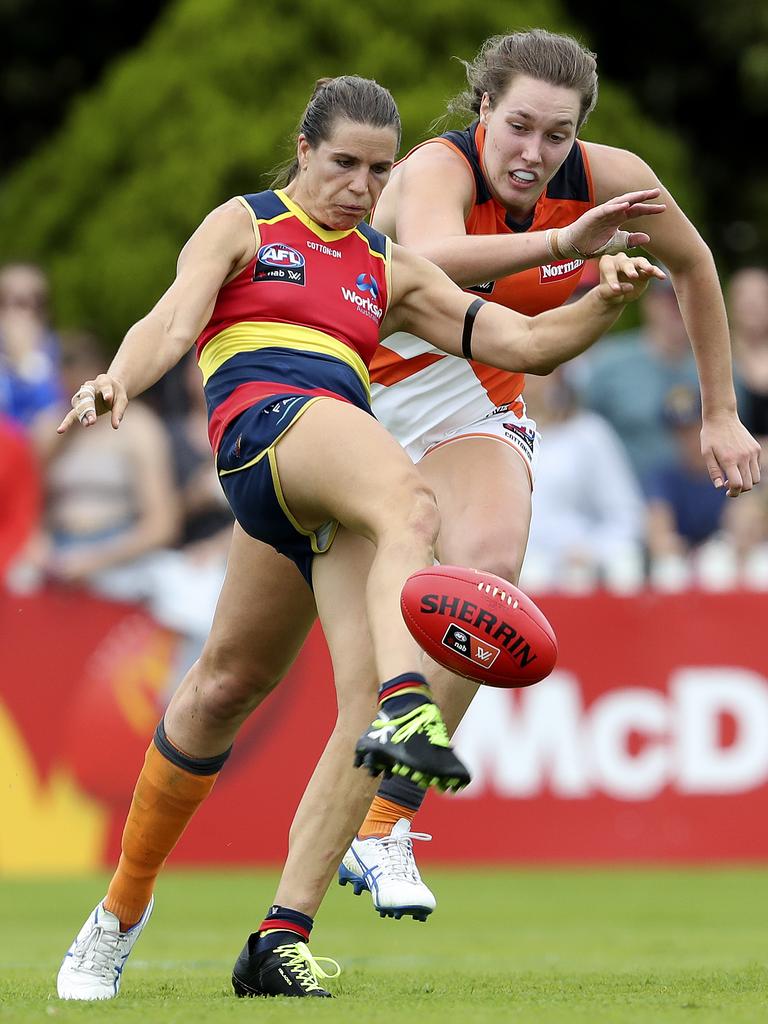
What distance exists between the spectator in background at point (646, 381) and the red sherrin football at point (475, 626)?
20.6 ft

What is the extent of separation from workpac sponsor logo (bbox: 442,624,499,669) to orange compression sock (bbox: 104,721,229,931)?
124cm

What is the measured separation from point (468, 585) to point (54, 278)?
14614 millimetres

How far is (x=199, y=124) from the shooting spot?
61.0 ft

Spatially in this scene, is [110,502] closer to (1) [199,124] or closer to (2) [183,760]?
(2) [183,760]

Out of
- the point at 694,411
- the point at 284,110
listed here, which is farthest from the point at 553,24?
the point at 694,411

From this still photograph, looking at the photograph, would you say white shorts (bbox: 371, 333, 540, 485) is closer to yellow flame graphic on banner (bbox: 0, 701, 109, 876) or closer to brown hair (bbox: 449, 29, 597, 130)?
brown hair (bbox: 449, 29, 597, 130)

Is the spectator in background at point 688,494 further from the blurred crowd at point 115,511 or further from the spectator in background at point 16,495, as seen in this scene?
the spectator in background at point 16,495

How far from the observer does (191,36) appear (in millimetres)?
19047

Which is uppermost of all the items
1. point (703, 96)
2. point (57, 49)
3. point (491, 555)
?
point (491, 555)

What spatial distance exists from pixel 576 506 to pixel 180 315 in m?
5.75

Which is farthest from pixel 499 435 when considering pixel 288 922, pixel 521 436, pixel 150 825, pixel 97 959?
pixel 97 959

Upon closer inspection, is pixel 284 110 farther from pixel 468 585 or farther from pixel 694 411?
pixel 468 585

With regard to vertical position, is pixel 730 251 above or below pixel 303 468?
below

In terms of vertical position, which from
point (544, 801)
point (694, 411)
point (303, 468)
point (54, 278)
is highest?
point (303, 468)
